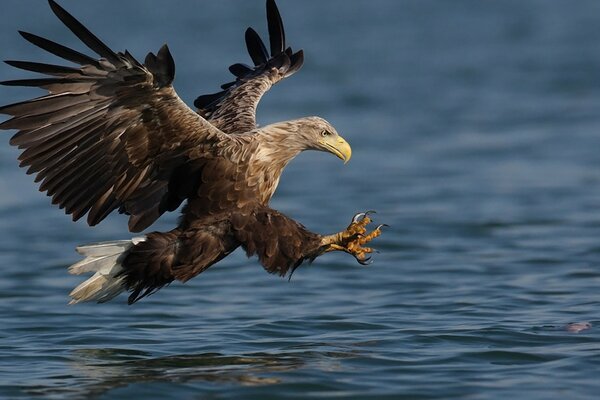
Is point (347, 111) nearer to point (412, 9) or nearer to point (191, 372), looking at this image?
point (412, 9)

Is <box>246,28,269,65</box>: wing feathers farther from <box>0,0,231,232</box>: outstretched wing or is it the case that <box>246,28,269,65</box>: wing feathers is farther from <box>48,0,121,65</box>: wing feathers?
<box>48,0,121,65</box>: wing feathers

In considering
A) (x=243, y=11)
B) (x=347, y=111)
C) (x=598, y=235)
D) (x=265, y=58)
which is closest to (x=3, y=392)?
(x=265, y=58)

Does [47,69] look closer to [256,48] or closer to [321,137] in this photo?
[321,137]

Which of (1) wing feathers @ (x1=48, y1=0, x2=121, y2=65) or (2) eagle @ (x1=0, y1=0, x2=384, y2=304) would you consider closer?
(1) wing feathers @ (x1=48, y1=0, x2=121, y2=65)

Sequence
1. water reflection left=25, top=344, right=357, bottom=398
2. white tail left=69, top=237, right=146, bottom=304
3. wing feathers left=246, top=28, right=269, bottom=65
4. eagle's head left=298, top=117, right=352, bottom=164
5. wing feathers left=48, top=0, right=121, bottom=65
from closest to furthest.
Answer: wing feathers left=48, top=0, right=121, bottom=65 → water reflection left=25, top=344, right=357, bottom=398 → white tail left=69, top=237, right=146, bottom=304 → eagle's head left=298, top=117, right=352, bottom=164 → wing feathers left=246, top=28, right=269, bottom=65

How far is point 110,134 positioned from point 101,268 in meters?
0.78

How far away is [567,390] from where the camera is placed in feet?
22.6

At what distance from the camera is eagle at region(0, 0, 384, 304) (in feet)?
24.2

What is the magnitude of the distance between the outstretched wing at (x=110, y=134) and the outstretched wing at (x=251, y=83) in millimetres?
834

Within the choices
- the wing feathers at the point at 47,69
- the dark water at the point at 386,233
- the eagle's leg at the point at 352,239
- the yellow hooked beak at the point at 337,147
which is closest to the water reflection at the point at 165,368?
the dark water at the point at 386,233

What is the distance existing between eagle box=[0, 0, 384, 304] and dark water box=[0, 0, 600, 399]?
587 mm

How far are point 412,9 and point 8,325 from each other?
640 inches

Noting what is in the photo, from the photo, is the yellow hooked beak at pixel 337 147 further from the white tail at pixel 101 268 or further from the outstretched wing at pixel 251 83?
the white tail at pixel 101 268

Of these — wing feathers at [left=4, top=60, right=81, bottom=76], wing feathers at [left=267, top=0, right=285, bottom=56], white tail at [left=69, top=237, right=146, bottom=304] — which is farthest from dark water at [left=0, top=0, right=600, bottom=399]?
wing feathers at [left=267, top=0, right=285, bottom=56]
